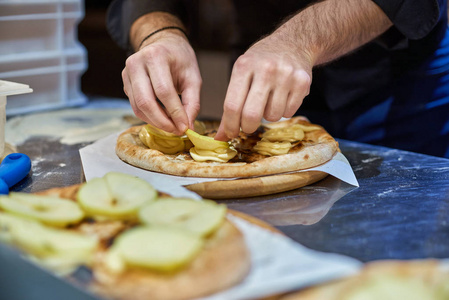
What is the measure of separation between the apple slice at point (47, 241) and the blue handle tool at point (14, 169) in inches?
22.3

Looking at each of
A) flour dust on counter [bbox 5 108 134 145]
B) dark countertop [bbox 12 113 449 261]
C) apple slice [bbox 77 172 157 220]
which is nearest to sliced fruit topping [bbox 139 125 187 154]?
dark countertop [bbox 12 113 449 261]

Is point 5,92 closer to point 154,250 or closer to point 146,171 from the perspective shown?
point 146,171

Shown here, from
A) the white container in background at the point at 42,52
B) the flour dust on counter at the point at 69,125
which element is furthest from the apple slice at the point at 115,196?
the white container in background at the point at 42,52

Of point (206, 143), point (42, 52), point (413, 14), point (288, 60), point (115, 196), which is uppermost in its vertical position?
point (413, 14)

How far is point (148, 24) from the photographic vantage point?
2324mm

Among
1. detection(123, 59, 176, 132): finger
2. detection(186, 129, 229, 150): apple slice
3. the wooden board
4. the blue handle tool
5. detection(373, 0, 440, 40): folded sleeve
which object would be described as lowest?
the blue handle tool

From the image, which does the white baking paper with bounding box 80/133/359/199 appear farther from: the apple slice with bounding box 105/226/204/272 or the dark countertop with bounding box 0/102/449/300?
the apple slice with bounding box 105/226/204/272

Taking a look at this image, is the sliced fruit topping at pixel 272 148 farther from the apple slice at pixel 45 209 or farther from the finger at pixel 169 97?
the apple slice at pixel 45 209

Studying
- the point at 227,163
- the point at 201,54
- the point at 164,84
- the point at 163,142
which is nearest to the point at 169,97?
the point at 164,84

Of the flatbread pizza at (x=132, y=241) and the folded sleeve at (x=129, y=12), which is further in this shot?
the folded sleeve at (x=129, y=12)

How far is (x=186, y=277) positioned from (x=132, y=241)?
0.11 metres

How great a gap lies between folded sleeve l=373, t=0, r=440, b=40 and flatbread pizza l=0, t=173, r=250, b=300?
1240 millimetres

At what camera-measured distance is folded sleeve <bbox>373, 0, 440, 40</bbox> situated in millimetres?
1876

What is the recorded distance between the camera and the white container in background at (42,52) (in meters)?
2.63
